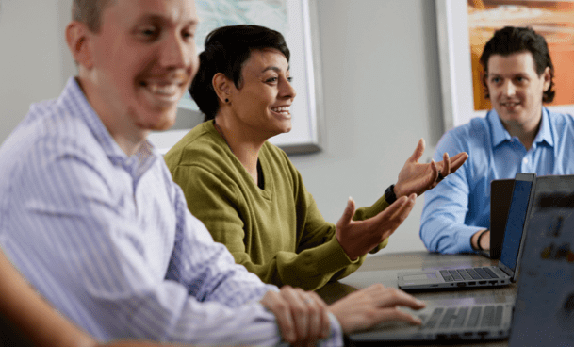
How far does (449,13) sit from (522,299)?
226cm

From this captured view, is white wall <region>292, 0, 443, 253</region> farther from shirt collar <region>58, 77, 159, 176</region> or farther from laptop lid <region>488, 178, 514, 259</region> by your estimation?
shirt collar <region>58, 77, 159, 176</region>

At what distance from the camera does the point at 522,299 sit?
2.10ft

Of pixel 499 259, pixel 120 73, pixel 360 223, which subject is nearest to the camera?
pixel 120 73

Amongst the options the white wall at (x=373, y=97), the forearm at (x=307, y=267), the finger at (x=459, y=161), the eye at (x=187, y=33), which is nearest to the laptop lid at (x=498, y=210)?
the finger at (x=459, y=161)

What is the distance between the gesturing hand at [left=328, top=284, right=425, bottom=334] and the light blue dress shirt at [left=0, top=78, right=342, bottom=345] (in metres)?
0.06

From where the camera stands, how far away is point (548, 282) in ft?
2.08

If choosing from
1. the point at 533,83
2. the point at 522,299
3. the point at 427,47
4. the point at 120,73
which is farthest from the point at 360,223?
the point at 427,47

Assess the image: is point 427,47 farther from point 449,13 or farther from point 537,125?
point 537,125

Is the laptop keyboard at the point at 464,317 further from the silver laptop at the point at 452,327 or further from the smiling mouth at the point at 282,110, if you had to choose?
the smiling mouth at the point at 282,110

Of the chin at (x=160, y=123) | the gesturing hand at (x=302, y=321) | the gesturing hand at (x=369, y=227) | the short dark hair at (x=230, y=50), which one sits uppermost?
the short dark hair at (x=230, y=50)

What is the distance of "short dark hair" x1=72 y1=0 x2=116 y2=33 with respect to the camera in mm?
739

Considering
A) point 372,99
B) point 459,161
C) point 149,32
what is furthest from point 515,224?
point 372,99

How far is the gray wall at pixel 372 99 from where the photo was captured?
2596mm

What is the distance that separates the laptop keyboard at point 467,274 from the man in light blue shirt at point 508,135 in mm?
791
